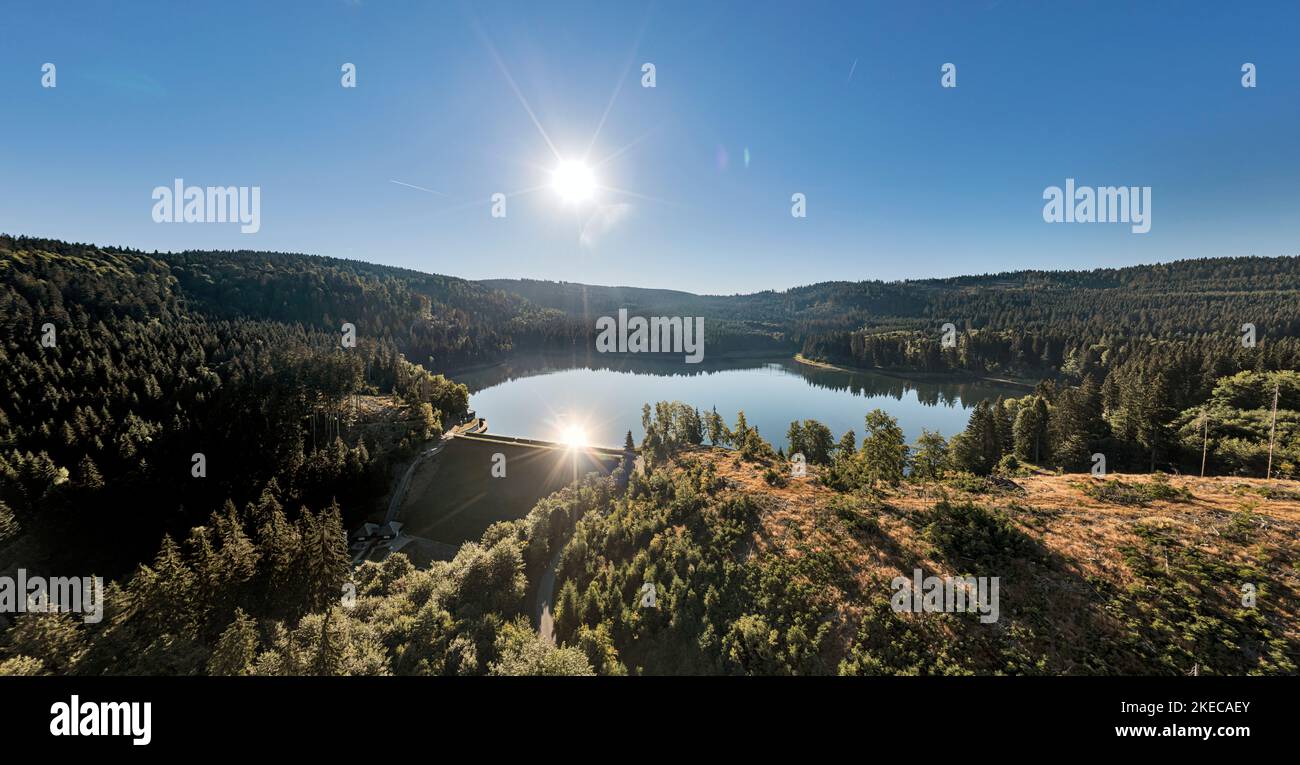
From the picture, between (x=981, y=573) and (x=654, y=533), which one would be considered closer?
(x=981, y=573)

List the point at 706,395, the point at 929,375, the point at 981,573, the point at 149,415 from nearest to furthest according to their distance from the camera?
the point at 981,573 < the point at 149,415 < the point at 706,395 < the point at 929,375

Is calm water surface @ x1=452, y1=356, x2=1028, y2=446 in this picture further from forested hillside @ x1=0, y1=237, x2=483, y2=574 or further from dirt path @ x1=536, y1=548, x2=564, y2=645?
dirt path @ x1=536, y1=548, x2=564, y2=645

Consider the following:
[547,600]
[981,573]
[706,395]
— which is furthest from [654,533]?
[706,395]

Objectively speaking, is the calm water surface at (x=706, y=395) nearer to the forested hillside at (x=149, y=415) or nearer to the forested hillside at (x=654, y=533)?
the forested hillside at (x=654, y=533)

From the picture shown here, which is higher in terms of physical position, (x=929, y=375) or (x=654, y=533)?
(x=929, y=375)

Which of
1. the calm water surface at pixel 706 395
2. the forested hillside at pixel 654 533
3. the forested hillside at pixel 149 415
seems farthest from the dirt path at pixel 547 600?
the calm water surface at pixel 706 395

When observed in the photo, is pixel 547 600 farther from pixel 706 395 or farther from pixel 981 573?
pixel 706 395

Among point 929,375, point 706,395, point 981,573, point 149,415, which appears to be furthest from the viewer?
point 929,375

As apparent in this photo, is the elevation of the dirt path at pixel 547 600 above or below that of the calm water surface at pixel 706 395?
below

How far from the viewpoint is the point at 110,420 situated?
159 ft

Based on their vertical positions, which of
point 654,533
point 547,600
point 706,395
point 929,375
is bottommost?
point 547,600
